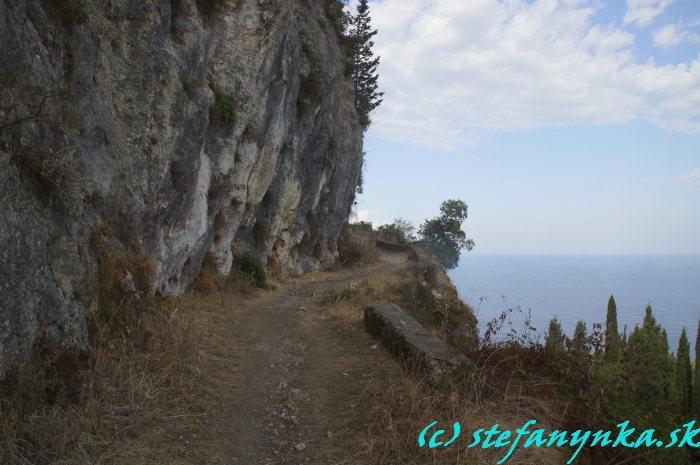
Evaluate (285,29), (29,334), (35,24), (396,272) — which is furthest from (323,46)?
(29,334)

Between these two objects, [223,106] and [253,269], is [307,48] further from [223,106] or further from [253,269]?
[253,269]

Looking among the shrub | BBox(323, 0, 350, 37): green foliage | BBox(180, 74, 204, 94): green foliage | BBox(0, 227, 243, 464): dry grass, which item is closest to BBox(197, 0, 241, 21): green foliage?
BBox(180, 74, 204, 94): green foliage

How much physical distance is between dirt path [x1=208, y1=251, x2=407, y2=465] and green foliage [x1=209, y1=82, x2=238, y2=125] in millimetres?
4527

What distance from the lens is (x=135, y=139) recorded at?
6871mm

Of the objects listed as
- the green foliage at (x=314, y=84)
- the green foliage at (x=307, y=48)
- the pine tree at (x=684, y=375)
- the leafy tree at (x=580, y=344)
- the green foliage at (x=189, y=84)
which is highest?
the green foliage at (x=307, y=48)

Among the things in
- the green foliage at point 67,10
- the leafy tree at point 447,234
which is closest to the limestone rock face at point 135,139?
the green foliage at point 67,10

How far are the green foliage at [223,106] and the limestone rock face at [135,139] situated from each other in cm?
4

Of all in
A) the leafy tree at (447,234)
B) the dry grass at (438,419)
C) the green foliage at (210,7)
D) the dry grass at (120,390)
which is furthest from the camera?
the leafy tree at (447,234)

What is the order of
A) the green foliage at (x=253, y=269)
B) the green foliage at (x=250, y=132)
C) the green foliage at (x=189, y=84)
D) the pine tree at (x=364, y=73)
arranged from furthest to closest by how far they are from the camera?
the pine tree at (x=364, y=73) < the green foliage at (x=253, y=269) < the green foliage at (x=250, y=132) < the green foliage at (x=189, y=84)

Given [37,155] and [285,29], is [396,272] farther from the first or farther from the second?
[37,155]

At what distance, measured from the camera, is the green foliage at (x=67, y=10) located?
4.67 metres

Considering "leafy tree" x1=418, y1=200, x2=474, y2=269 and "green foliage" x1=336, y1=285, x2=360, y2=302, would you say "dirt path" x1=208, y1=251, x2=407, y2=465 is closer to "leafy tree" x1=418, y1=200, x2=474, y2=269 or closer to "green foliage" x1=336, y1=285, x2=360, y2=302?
"green foliage" x1=336, y1=285, x2=360, y2=302

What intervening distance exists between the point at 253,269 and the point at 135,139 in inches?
314

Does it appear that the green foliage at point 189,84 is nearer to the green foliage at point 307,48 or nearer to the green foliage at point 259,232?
the green foliage at point 259,232
